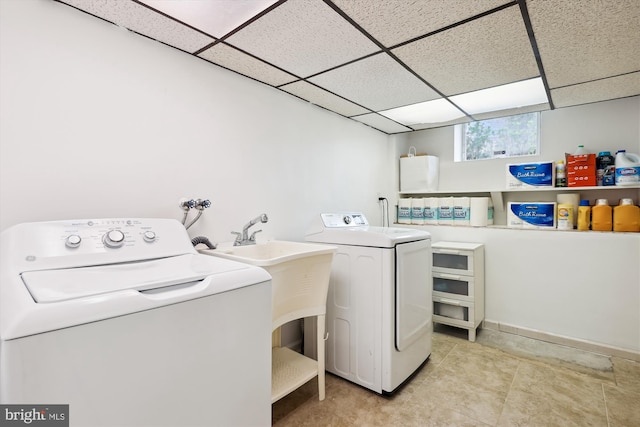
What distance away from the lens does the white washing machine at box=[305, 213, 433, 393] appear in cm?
204

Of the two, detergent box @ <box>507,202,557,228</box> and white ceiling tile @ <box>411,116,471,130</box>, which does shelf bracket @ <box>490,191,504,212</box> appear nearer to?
detergent box @ <box>507,202,557,228</box>

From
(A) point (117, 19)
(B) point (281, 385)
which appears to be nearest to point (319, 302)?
(B) point (281, 385)

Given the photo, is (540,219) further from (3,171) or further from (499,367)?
(3,171)

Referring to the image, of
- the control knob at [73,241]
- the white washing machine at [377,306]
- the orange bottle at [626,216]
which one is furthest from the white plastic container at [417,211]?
the control knob at [73,241]

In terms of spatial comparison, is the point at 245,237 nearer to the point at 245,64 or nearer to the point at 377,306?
the point at 377,306

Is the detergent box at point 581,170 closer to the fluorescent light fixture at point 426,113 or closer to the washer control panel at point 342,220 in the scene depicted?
the fluorescent light fixture at point 426,113

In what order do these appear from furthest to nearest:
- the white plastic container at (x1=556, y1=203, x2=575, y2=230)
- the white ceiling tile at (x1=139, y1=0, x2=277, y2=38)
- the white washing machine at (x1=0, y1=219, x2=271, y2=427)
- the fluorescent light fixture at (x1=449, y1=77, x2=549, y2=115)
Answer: the white plastic container at (x1=556, y1=203, x2=575, y2=230), the fluorescent light fixture at (x1=449, y1=77, x2=549, y2=115), the white ceiling tile at (x1=139, y1=0, x2=277, y2=38), the white washing machine at (x1=0, y1=219, x2=271, y2=427)

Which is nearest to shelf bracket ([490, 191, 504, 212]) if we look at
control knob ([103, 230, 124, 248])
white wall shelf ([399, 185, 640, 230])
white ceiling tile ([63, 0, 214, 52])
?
white wall shelf ([399, 185, 640, 230])

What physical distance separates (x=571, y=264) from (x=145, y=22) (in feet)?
11.8

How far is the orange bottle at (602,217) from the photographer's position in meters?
2.62

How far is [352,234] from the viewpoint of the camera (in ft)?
7.24

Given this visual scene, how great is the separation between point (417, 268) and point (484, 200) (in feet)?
4.66

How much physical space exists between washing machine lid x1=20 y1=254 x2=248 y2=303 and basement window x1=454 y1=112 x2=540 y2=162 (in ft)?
10.4

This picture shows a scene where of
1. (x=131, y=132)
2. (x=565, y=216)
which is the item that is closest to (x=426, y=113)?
(x=565, y=216)
